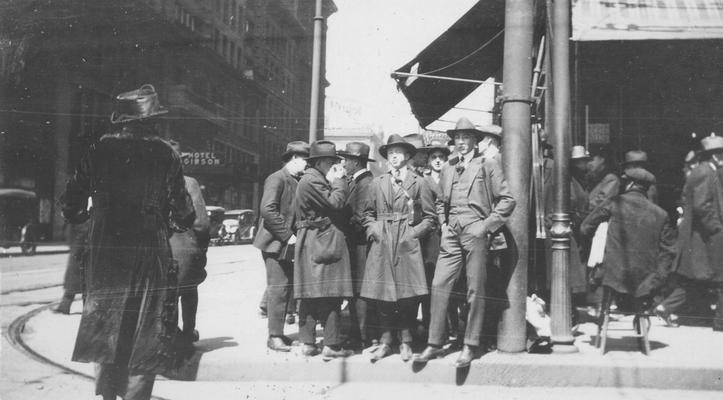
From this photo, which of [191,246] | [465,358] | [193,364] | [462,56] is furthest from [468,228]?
[462,56]

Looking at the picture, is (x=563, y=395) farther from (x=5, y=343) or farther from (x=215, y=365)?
(x=5, y=343)

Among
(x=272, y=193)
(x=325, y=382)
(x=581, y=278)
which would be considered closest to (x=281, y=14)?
(x=272, y=193)

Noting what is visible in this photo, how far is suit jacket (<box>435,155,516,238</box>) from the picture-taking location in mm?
4902

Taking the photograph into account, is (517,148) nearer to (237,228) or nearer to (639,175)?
(639,175)

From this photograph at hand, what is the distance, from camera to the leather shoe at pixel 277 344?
215 inches

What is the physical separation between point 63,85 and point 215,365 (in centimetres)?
1462

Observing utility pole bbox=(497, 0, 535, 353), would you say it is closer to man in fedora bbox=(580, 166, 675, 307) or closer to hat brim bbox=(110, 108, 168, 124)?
man in fedora bbox=(580, 166, 675, 307)

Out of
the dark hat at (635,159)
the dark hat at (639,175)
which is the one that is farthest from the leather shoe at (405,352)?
the dark hat at (635,159)

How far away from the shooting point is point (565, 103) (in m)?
5.47

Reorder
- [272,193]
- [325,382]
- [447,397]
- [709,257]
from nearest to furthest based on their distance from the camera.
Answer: [447,397]
[325,382]
[272,193]
[709,257]

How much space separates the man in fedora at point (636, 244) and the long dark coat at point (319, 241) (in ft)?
8.04

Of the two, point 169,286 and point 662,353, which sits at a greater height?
point 169,286

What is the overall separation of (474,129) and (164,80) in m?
25.3

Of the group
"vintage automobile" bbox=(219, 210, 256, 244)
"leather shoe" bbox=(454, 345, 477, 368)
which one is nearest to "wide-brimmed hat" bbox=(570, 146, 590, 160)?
"leather shoe" bbox=(454, 345, 477, 368)
